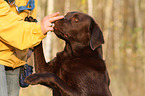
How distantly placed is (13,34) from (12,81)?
67cm

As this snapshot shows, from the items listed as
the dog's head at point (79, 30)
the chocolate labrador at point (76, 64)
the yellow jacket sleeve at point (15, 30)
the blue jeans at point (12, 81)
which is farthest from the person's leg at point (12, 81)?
the dog's head at point (79, 30)

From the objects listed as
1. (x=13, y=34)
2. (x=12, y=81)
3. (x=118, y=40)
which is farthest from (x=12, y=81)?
(x=118, y=40)

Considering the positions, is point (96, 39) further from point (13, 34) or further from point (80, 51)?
point (13, 34)

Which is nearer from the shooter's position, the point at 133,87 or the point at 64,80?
the point at 64,80

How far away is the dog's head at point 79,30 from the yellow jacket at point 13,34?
0.60 meters

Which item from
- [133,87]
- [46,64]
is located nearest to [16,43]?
[46,64]

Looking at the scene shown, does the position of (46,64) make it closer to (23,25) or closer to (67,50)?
(67,50)

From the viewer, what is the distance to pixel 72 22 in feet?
9.41

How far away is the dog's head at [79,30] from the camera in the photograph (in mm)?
2721

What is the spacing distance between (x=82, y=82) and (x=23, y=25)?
3.12 ft

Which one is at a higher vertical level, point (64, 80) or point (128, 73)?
Result: point (64, 80)

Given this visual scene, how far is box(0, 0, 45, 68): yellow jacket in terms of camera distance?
78.7 inches

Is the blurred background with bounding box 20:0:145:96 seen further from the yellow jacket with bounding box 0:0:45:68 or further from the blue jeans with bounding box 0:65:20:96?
the yellow jacket with bounding box 0:0:45:68

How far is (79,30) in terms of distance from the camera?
2.91m
